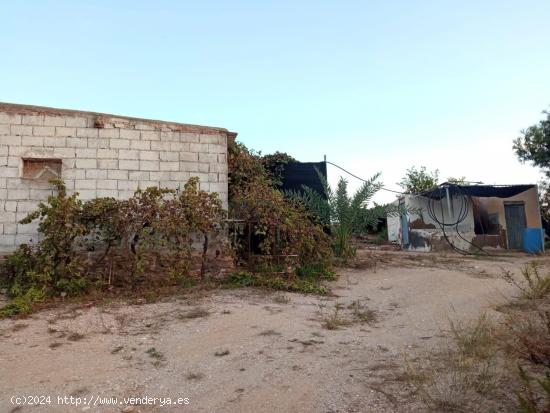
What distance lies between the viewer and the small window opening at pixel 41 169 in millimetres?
7113

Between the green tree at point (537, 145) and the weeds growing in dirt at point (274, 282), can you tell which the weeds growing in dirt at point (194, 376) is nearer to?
the weeds growing in dirt at point (274, 282)

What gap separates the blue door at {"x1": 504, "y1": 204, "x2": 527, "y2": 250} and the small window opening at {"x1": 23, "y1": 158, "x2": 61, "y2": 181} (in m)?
13.3

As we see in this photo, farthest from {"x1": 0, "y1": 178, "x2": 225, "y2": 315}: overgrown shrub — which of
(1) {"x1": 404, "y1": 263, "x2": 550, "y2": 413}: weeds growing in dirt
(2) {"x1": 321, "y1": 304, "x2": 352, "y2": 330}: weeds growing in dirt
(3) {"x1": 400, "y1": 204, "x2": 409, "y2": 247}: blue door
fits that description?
(3) {"x1": 400, "y1": 204, "x2": 409, "y2": 247}: blue door

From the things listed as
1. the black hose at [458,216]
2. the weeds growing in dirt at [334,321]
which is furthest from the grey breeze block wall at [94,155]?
the black hose at [458,216]

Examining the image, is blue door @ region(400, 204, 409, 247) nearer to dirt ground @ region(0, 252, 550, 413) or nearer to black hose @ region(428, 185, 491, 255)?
black hose @ region(428, 185, 491, 255)

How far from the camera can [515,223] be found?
13.7 metres

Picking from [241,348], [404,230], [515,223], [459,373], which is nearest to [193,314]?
[241,348]

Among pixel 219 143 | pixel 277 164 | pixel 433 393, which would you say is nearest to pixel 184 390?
pixel 433 393

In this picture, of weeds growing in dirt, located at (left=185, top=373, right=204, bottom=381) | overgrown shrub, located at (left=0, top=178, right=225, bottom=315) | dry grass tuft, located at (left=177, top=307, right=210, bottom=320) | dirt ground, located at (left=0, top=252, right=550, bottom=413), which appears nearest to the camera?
dirt ground, located at (left=0, top=252, right=550, bottom=413)

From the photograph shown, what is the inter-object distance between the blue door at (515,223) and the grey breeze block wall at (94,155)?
417 inches

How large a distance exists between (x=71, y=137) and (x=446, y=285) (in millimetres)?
6915

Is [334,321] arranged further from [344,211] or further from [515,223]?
[515,223]

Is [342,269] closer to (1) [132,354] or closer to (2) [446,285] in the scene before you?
(2) [446,285]

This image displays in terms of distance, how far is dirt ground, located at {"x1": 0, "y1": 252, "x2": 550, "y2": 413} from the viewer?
279cm
